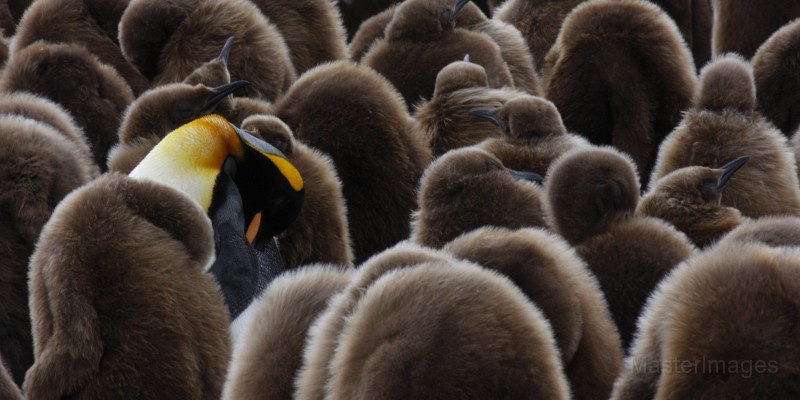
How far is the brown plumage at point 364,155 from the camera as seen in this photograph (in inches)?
169

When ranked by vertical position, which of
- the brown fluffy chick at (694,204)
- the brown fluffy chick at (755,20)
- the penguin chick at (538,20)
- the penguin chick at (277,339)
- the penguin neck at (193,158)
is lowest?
the penguin chick at (538,20)

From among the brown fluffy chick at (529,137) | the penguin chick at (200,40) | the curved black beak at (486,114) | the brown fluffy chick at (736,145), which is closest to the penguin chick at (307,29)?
the penguin chick at (200,40)

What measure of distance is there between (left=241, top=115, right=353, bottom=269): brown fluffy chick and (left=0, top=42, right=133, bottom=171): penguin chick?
103cm

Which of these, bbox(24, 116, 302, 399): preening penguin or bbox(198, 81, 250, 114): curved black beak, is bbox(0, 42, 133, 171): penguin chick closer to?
bbox(198, 81, 250, 114): curved black beak

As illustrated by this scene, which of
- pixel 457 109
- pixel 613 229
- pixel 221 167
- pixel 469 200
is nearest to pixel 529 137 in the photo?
pixel 457 109

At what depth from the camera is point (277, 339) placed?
8.71ft

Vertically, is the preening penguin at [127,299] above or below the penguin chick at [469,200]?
above

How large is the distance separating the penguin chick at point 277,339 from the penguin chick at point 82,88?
219 centimetres

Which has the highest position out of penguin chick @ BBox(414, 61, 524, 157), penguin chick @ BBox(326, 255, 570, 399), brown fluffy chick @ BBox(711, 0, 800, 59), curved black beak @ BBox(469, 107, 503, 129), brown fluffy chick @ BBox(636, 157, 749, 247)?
penguin chick @ BBox(326, 255, 570, 399)

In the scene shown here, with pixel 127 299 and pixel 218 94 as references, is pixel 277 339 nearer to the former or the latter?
pixel 127 299

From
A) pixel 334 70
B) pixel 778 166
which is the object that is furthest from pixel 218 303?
pixel 778 166

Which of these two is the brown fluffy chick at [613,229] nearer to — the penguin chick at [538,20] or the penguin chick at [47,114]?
the penguin chick at [47,114]

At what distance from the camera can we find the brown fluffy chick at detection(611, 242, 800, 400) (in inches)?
89.4

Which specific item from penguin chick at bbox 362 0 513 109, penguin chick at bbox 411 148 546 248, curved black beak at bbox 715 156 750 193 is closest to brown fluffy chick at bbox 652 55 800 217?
curved black beak at bbox 715 156 750 193
